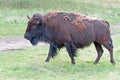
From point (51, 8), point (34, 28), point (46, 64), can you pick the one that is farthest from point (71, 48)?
point (51, 8)

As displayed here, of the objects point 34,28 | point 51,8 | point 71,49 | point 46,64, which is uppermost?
point 34,28

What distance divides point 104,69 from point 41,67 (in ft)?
5.67

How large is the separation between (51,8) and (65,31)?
1830 centimetres

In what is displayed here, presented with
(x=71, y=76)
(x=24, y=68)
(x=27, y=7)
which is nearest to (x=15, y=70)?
(x=24, y=68)

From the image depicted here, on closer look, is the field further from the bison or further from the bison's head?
the bison's head

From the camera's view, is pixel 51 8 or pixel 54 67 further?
pixel 51 8

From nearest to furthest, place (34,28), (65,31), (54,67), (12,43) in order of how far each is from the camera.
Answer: (54,67), (65,31), (34,28), (12,43)

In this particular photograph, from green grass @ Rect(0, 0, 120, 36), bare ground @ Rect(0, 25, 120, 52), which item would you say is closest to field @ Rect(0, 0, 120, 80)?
bare ground @ Rect(0, 25, 120, 52)

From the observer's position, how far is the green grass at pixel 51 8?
86.2 ft

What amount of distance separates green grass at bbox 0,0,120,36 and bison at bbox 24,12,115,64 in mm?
11000

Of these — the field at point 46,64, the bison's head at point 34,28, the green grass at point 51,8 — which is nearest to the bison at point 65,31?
the bison's head at point 34,28

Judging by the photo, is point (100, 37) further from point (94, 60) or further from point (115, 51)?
point (115, 51)

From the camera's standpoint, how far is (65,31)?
13.1m

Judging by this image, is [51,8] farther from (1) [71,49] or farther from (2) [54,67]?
(2) [54,67]
